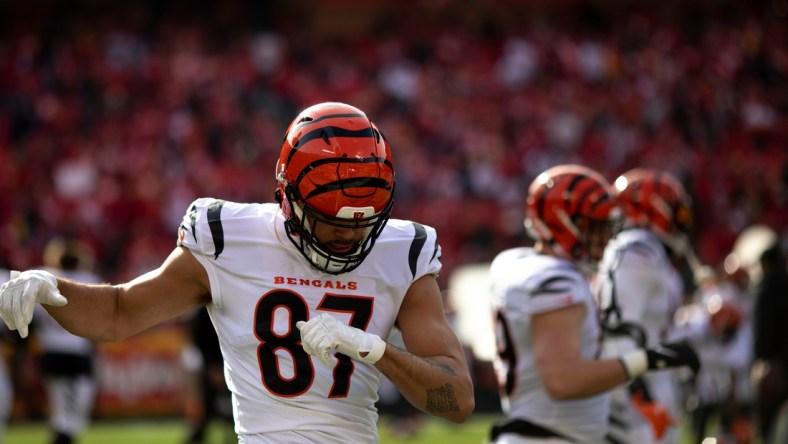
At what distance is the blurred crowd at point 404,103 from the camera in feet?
50.2

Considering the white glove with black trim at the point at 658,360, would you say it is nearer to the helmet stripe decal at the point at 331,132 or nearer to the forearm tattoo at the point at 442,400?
the forearm tattoo at the point at 442,400

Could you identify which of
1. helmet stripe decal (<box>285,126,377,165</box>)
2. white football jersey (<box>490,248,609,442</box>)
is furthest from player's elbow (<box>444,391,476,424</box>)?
white football jersey (<box>490,248,609,442</box>)

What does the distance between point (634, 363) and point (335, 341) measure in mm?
1601

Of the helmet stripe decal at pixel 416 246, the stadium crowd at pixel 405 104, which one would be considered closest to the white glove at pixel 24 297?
the helmet stripe decal at pixel 416 246

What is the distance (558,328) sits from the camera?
12.9 ft

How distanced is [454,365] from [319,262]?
465 millimetres

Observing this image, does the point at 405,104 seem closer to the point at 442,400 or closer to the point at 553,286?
the point at 553,286

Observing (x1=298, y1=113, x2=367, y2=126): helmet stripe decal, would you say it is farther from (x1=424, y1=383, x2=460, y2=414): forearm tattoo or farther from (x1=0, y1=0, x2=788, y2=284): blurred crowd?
(x1=0, y1=0, x2=788, y2=284): blurred crowd

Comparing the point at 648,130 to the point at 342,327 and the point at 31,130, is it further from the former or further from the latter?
the point at 342,327

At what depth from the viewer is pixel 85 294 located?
310 centimetres

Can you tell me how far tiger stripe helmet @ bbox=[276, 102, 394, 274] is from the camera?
116 inches

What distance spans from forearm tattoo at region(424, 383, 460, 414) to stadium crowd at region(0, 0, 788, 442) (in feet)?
37.8

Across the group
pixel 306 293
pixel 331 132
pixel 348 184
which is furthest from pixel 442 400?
pixel 331 132

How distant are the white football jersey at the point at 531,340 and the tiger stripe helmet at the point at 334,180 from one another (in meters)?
1.15
